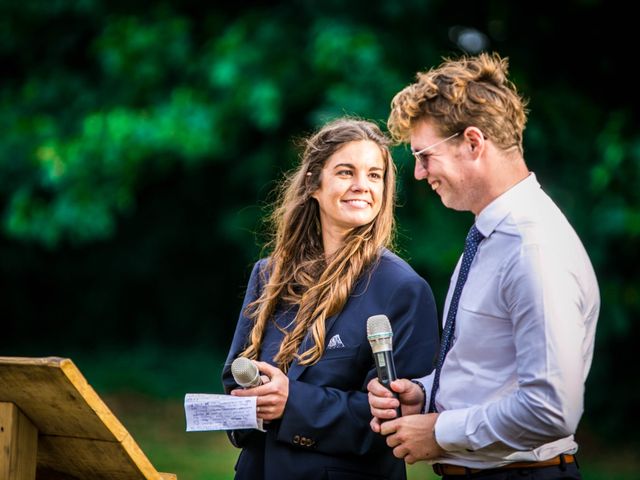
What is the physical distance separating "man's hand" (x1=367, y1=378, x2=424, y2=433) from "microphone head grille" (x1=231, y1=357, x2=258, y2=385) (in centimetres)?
46

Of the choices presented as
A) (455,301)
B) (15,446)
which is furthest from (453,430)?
(15,446)

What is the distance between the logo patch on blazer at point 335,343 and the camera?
3210mm

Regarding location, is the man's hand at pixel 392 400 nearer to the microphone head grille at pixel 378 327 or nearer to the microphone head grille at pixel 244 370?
the microphone head grille at pixel 378 327

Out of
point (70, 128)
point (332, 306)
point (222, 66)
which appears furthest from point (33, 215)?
point (332, 306)

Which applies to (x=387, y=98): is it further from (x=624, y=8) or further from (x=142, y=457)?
(x=142, y=457)

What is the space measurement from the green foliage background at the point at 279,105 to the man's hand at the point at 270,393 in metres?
4.42

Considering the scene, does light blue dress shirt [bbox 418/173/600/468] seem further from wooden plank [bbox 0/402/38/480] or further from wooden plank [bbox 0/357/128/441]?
wooden plank [bbox 0/402/38/480]

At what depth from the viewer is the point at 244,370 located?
2990mm

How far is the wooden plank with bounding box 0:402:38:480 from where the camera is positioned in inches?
103

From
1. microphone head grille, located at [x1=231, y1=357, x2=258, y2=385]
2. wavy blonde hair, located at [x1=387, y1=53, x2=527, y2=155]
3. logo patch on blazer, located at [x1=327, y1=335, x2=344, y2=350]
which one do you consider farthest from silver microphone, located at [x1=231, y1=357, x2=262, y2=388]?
wavy blonde hair, located at [x1=387, y1=53, x2=527, y2=155]

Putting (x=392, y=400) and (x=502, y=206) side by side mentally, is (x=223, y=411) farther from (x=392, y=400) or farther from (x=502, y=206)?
(x=502, y=206)

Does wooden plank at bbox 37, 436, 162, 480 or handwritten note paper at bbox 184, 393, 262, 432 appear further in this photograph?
handwritten note paper at bbox 184, 393, 262, 432

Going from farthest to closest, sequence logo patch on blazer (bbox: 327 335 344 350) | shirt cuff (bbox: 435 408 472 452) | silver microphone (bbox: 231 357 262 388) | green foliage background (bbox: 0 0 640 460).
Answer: green foliage background (bbox: 0 0 640 460) < logo patch on blazer (bbox: 327 335 344 350) < silver microphone (bbox: 231 357 262 388) < shirt cuff (bbox: 435 408 472 452)

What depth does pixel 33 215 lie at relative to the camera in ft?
30.2
